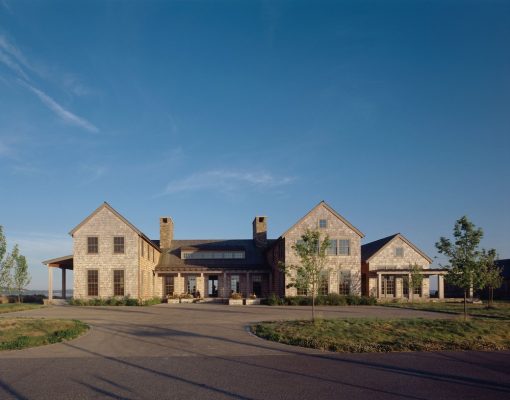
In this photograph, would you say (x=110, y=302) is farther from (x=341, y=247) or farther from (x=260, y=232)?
(x=341, y=247)

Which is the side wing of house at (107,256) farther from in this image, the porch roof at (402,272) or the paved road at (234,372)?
the paved road at (234,372)

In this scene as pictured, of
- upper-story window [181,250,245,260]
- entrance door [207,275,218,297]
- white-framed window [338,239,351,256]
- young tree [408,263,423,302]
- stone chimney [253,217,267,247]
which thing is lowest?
entrance door [207,275,218,297]

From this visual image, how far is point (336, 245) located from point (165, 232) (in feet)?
67.2

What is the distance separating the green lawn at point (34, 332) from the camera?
50.6ft

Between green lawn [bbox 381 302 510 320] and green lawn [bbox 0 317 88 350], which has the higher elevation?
green lawn [bbox 0 317 88 350]

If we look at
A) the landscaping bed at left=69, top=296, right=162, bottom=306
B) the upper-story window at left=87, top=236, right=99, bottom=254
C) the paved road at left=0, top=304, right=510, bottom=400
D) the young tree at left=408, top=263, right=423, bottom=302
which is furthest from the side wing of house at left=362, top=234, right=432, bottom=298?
the paved road at left=0, top=304, right=510, bottom=400

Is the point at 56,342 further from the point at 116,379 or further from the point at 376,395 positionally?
the point at 376,395

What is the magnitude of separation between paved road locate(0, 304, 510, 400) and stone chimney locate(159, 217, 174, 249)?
3539cm

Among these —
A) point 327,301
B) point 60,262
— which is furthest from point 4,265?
point 327,301

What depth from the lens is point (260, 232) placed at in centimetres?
5162

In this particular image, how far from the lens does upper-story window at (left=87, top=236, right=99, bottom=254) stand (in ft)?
132

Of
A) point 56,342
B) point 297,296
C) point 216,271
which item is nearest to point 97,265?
point 216,271

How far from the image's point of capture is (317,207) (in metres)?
41.6

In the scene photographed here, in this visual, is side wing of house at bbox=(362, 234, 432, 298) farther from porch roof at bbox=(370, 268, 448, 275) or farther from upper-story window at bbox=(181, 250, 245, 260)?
upper-story window at bbox=(181, 250, 245, 260)
